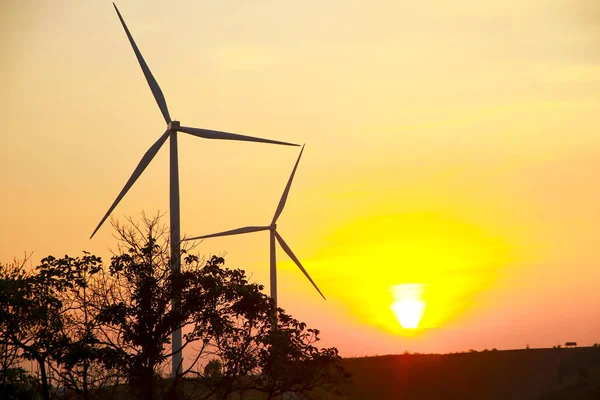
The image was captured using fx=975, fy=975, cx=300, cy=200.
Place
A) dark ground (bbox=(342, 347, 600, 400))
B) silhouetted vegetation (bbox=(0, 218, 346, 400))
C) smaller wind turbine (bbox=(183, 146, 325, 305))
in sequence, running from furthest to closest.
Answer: dark ground (bbox=(342, 347, 600, 400)) → smaller wind turbine (bbox=(183, 146, 325, 305)) → silhouetted vegetation (bbox=(0, 218, 346, 400))

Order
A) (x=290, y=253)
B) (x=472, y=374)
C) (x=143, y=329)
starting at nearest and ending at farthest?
(x=143, y=329), (x=290, y=253), (x=472, y=374)

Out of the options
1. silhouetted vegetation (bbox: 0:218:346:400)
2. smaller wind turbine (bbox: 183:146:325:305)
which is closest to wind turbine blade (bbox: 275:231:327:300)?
smaller wind turbine (bbox: 183:146:325:305)

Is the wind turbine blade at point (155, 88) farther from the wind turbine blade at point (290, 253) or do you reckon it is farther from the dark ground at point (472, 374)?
the dark ground at point (472, 374)

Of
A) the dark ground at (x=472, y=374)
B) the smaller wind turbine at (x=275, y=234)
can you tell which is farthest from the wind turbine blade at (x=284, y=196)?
the dark ground at (x=472, y=374)

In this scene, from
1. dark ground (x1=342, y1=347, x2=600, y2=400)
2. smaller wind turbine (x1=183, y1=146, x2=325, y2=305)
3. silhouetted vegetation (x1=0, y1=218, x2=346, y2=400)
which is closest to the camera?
silhouetted vegetation (x1=0, y1=218, x2=346, y2=400)

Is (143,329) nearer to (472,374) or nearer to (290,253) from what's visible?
(290,253)

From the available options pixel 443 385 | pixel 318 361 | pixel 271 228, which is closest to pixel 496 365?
pixel 443 385

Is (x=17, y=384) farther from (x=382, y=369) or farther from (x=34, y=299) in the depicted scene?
(x=382, y=369)

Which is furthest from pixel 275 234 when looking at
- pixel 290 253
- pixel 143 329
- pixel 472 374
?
pixel 472 374

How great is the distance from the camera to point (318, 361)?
57031 mm

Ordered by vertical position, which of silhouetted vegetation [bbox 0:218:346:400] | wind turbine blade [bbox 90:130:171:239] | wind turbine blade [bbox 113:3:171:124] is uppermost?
wind turbine blade [bbox 113:3:171:124]


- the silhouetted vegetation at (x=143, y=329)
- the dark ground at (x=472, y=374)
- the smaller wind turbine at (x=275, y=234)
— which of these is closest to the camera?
the silhouetted vegetation at (x=143, y=329)

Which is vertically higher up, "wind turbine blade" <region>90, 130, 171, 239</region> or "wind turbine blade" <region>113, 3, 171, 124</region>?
"wind turbine blade" <region>113, 3, 171, 124</region>

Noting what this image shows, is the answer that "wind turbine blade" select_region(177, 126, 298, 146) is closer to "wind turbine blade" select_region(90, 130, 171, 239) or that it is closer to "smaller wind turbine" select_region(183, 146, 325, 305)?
"wind turbine blade" select_region(90, 130, 171, 239)
